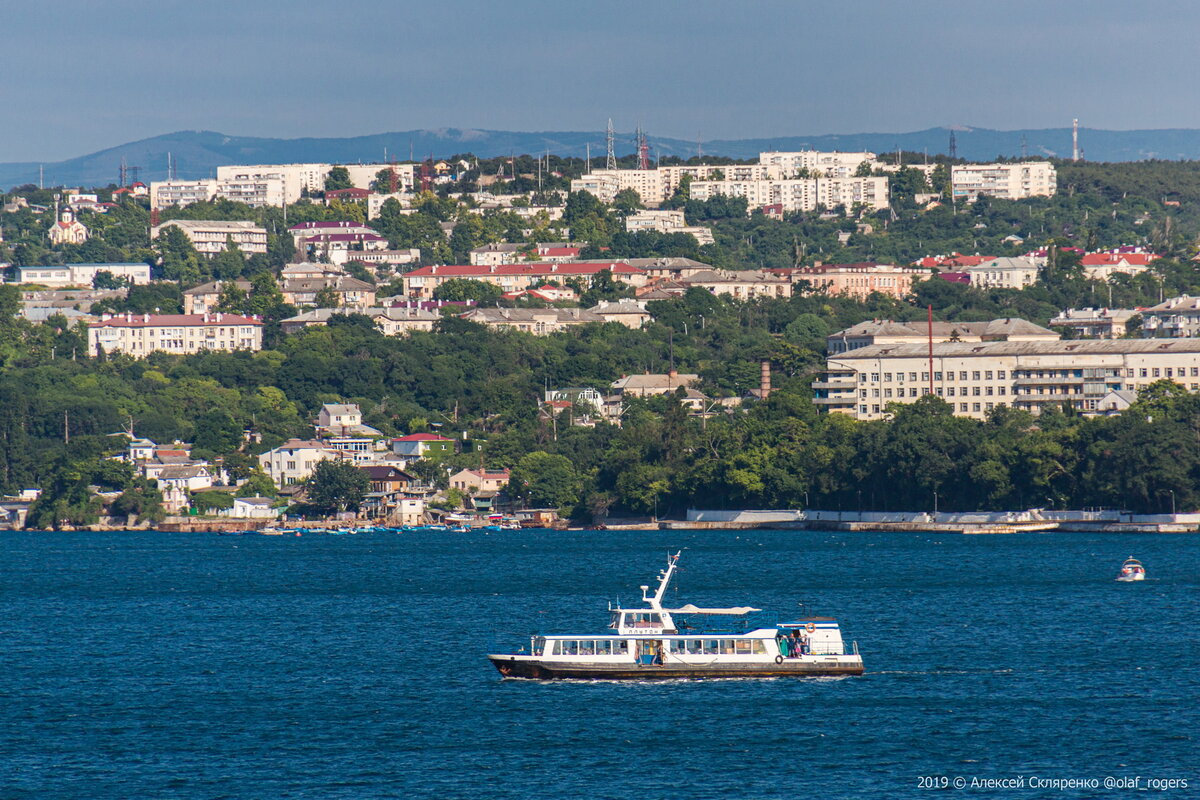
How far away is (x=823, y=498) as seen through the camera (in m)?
87.8

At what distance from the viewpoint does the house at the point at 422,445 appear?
354 feet

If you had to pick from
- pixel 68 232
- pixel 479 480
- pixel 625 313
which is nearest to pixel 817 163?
pixel 625 313

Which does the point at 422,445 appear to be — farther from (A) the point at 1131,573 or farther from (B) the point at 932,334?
(A) the point at 1131,573

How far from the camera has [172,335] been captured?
13288 cm

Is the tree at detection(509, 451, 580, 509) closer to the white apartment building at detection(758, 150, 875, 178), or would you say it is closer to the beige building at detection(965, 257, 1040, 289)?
the beige building at detection(965, 257, 1040, 289)

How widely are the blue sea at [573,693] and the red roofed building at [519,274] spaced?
84.8m

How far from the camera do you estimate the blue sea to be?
98.1 ft

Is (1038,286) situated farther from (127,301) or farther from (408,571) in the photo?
(408,571)

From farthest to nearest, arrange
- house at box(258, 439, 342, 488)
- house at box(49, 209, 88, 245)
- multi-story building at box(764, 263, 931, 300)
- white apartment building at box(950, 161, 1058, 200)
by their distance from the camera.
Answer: white apartment building at box(950, 161, 1058, 200), house at box(49, 209, 88, 245), multi-story building at box(764, 263, 931, 300), house at box(258, 439, 342, 488)

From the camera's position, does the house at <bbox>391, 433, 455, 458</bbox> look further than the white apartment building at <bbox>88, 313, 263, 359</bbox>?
No

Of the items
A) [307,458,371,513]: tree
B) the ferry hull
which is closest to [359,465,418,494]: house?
[307,458,371,513]: tree

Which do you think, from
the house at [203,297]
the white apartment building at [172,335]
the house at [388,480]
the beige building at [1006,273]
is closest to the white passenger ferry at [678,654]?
the house at [388,480]

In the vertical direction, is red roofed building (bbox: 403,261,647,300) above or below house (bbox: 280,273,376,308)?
above

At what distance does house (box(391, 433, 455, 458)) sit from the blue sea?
41852mm
